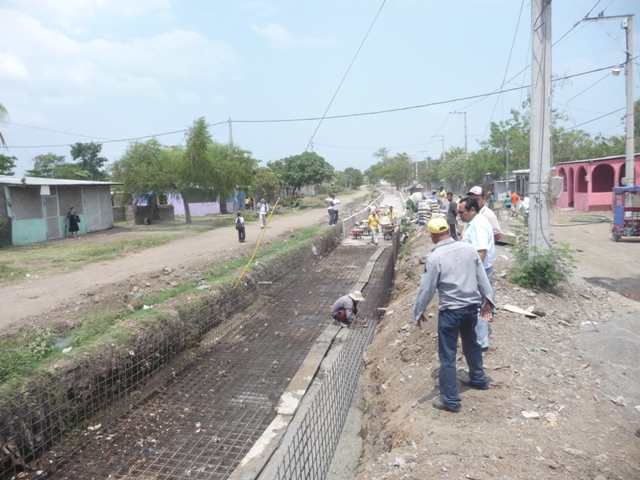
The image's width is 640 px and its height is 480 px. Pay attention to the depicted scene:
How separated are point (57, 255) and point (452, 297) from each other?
14099 millimetres

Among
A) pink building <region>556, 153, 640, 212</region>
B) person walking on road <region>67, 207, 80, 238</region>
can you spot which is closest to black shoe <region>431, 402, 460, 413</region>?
person walking on road <region>67, 207, 80, 238</region>

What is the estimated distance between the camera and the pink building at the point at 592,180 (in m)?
24.0

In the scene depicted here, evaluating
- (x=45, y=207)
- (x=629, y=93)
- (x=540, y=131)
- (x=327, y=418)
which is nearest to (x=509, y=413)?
(x=327, y=418)

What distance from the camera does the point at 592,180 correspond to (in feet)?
87.1

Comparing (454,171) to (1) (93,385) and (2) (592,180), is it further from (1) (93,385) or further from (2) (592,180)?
(1) (93,385)

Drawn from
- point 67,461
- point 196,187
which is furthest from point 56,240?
point 67,461

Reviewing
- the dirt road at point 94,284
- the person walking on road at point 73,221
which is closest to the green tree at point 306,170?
the person walking on road at point 73,221

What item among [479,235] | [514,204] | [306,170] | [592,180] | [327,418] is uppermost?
[306,170]

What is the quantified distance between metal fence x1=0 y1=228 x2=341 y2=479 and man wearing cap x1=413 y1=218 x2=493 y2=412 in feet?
12.4

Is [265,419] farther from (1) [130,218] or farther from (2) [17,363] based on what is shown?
(1) [130,218]

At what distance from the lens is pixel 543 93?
762 centimetres

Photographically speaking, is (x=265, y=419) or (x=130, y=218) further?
(x=130, y=218)

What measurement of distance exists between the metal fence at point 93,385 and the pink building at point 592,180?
21592mm

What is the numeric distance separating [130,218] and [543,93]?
25.0m
